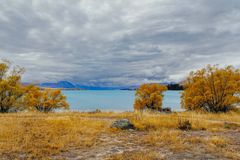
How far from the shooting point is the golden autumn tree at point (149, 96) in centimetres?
4854

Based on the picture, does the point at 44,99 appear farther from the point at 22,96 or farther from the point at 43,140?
the point at 43,140

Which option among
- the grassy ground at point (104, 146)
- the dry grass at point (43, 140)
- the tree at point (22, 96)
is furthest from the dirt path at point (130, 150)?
the tree at point (22, 96)

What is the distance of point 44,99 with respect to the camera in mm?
44594

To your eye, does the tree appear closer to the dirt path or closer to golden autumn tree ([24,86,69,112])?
golden autumn tree ([24,86,69,112])

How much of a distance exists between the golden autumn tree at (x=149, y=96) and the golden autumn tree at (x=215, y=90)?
18.8 meters

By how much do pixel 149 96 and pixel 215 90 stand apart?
23214mm

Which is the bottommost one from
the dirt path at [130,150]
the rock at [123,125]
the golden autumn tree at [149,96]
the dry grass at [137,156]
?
the dirt path at [130,150]

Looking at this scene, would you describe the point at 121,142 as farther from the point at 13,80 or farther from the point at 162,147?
the point at 13,80

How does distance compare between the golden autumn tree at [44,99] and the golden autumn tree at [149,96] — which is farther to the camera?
the golden autumn tree at [149,96]

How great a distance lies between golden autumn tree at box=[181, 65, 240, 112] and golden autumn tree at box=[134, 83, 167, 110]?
1883 cm

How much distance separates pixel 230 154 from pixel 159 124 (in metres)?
6.05

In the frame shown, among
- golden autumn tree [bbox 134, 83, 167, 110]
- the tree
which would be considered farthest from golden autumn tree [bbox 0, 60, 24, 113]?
golden autumn tree [bbox 134, 83, 167, 110]

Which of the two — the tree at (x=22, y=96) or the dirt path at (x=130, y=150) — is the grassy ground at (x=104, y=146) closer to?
the dirt path at (x=130, y=150)

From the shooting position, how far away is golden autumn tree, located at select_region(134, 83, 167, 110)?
48541mm
